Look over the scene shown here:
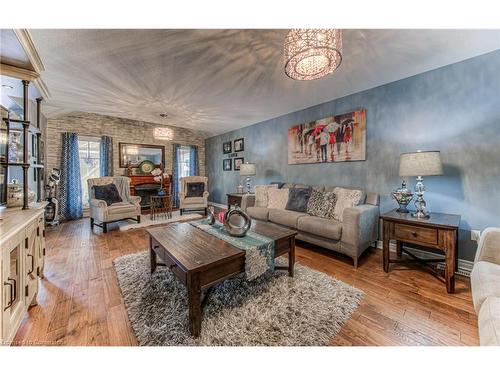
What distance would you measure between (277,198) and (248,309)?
216cm

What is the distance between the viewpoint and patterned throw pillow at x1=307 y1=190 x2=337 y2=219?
2721mm

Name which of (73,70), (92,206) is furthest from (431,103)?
(92,206)

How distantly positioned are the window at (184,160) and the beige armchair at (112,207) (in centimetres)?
213

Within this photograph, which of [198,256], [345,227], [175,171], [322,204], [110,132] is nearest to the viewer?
[198,256]

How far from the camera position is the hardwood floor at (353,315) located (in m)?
1.26

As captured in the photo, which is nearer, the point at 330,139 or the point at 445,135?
the point at 445,135

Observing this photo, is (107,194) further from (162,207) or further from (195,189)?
(195,189)

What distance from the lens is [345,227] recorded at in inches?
89.8

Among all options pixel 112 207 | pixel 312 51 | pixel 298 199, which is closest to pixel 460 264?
pixel 298 199

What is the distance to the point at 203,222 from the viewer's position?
232 cm
